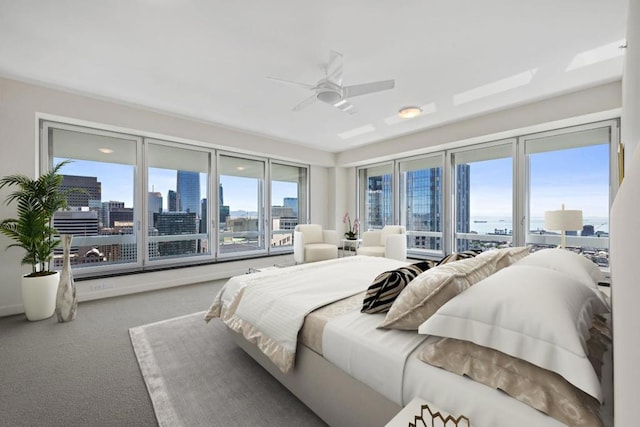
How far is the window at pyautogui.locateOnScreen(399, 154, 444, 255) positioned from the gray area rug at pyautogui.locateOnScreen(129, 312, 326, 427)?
161 inches

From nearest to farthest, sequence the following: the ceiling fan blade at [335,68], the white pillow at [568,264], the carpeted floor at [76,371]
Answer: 1. the white pillow at [568,264]
2. the carpeted floor at [76,371]
3. the ceiling fan blade at [335,68]

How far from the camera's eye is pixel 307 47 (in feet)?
7.68

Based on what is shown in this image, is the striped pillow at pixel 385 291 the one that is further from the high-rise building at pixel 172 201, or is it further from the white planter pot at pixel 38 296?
the high-rise building at pixel 172 201

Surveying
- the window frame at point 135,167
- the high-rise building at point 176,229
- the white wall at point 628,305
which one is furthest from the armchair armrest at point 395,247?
the window frame at point 135,167

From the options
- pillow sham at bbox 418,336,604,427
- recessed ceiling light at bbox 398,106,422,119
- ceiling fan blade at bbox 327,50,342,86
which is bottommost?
pillow sham at bbox 418,336,604,427

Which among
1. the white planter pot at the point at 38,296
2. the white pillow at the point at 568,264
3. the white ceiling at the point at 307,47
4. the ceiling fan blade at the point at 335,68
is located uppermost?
the white ceiling at the point at 307,47

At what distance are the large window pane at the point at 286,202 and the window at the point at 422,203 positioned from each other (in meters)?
2.28

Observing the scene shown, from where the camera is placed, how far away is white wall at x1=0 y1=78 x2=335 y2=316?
3.01 m

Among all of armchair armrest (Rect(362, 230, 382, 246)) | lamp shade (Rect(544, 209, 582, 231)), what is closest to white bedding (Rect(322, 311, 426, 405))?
lamp shade (Rect(544, 209, 582, 231))

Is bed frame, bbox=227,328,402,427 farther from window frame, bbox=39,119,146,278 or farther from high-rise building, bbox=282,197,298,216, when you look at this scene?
high-rise building, bbox=282,197,298,216

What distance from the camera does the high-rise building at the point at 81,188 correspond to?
364cm

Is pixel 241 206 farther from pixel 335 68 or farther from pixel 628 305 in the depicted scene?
pixel 628 305

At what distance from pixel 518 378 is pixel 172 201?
4818 millimetres

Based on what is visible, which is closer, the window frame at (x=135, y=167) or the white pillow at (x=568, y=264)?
the white pillow at (x=568, y=264)
